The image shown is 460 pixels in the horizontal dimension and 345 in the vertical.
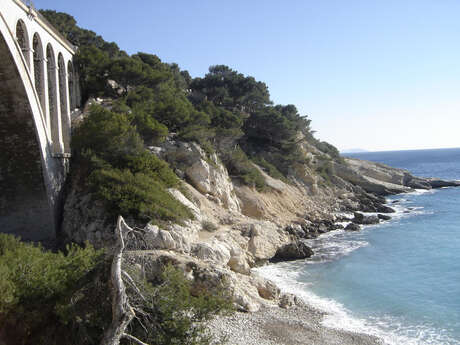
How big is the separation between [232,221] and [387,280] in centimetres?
832

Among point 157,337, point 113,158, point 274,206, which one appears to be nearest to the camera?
point 157,337

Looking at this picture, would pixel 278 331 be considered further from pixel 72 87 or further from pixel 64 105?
pixel 72 87

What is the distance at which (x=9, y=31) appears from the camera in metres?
12.3

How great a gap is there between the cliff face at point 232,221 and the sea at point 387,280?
5.40 ft

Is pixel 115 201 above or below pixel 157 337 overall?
above

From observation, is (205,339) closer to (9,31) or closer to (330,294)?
(330,294)

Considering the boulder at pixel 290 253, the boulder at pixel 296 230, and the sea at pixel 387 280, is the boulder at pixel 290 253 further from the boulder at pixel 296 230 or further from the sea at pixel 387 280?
the boulder at pixel 296 230

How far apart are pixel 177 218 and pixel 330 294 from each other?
7.23 meters

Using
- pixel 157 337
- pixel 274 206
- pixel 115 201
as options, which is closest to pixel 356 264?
pixel 274 206

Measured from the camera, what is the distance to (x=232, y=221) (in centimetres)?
1933

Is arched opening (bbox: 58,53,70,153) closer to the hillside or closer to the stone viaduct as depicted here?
the stone viaduct

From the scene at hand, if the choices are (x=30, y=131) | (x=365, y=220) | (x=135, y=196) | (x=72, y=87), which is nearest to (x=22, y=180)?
(x=30, y=131)

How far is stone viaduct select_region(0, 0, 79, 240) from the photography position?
13.4 meters

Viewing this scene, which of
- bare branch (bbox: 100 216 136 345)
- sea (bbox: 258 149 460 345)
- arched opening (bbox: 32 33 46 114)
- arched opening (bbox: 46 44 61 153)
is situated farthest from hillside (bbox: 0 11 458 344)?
arched opening (bbox: 32 33 46 114)
